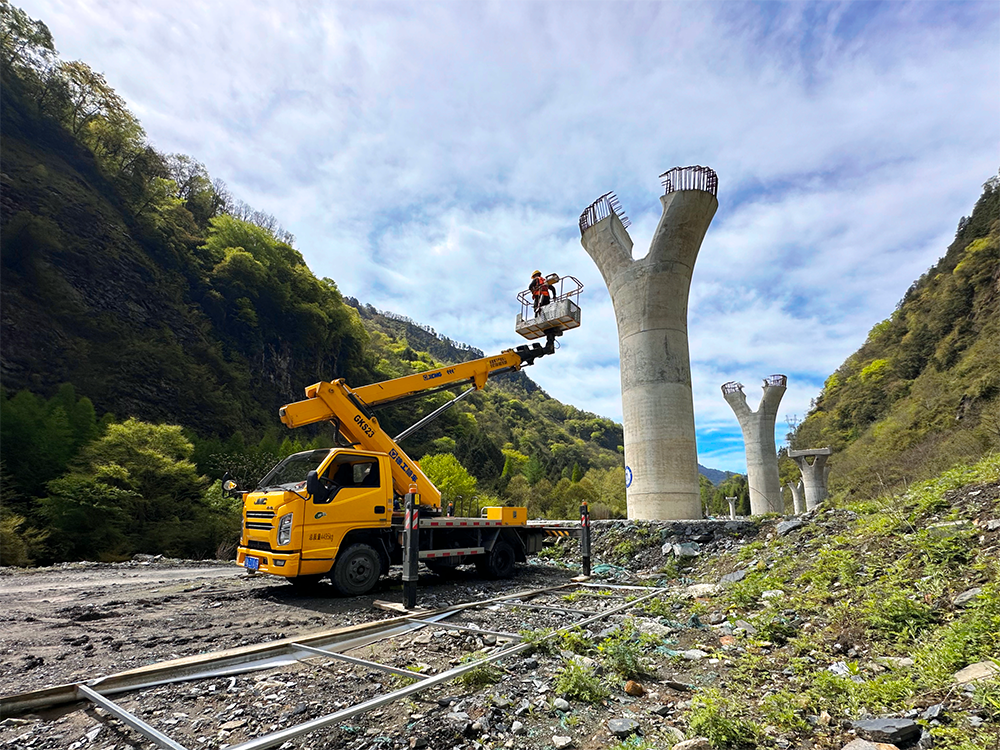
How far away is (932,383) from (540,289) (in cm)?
3874

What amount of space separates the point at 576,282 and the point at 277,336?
43.4m

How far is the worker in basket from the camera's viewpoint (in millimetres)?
11766

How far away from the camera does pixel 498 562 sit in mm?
10031

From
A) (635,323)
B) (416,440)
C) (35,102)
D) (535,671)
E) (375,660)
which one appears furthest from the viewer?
(416,440)

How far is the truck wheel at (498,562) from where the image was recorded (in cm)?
983

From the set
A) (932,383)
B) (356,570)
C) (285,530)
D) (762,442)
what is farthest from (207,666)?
(932,383)

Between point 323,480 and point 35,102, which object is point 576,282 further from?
point 35,102

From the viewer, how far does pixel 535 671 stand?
3.97m

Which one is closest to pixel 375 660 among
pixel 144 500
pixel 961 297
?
pixel 144 500

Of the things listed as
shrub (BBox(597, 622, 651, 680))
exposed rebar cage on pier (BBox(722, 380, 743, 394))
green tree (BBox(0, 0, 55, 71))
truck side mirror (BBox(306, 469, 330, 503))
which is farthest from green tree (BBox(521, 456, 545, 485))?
green tree (BBox(0, 0, 55, 71))

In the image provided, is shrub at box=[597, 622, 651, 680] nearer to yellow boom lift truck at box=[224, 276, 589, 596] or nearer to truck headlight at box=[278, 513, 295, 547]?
yellow boom lift truck at box=[224, 276, 589, 596]

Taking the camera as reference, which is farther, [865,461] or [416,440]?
[416,440]

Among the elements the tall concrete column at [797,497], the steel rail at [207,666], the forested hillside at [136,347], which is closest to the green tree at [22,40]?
the forested hillside at [136,347]

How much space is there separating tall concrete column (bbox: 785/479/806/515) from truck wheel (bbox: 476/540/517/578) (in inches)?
1628
